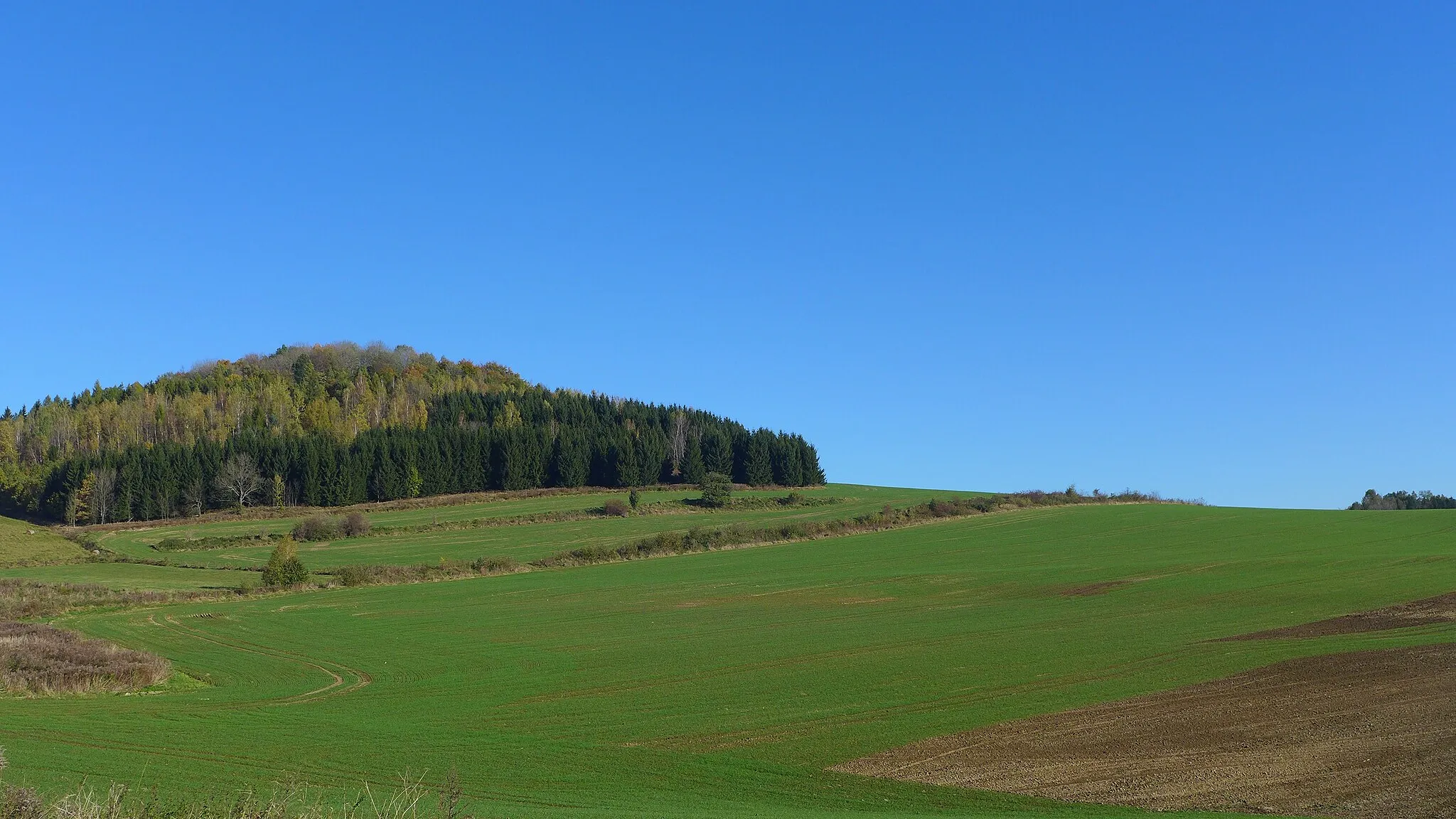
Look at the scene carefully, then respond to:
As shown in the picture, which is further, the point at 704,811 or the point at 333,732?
the point at 333,732

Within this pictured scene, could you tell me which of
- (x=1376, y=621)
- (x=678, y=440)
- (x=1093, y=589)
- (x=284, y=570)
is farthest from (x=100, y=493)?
(x=1376, y=621)

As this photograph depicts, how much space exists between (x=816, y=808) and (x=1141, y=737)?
8.09m

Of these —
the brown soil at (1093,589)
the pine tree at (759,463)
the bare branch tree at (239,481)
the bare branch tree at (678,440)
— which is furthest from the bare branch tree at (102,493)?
the brown soil at (1093,589)

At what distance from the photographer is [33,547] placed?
9081 cm

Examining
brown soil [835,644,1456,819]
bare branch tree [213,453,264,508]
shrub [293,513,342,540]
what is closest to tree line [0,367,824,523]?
bare branch tree [213,453,264,508]

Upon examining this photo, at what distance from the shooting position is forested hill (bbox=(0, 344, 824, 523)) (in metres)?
125

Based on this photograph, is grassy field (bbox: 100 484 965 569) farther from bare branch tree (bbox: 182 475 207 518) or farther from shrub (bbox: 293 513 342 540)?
bare branch tree (bbox: 182 475 207 518)

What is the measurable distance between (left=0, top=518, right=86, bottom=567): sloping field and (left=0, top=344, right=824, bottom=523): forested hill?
2020 cm

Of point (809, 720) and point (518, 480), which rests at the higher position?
point (518, 480)

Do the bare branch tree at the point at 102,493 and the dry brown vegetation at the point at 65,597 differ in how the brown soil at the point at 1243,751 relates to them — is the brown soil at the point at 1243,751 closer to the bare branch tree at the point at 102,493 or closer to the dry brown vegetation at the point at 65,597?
the dry brown vegetation at the point at 65,597

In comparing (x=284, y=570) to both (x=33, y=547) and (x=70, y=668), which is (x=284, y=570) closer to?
(x=70, y=668)

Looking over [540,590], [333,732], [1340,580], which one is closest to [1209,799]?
[333,732]

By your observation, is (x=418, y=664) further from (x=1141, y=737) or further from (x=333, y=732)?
(x=1141, y=737)

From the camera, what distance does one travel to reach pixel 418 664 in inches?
1512
